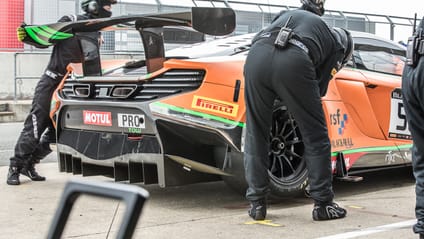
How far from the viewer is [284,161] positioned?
5266 mm

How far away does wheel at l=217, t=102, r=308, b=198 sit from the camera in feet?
16.7

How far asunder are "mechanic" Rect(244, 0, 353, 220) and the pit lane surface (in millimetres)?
225

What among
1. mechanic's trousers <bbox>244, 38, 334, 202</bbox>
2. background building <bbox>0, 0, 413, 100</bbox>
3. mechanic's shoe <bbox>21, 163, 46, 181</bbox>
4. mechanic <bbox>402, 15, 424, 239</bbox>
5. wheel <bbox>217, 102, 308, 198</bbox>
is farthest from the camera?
background building <bbox>0, 0, 413, 100</bbox>

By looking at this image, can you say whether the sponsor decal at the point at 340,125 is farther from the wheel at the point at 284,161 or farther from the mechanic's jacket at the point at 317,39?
the mechanic's jacket at the point at 317,39

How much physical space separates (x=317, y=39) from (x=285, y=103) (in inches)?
19.2

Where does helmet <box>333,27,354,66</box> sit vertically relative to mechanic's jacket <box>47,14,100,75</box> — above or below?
above

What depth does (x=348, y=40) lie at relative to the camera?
193 inches

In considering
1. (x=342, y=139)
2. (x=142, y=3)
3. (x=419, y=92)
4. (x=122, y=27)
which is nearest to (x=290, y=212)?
(x=342, y=139)

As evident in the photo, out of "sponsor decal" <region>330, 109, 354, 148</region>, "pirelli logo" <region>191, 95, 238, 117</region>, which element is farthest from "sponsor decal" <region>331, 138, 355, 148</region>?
"pirelli logo" <region>191, 95, 238, 117</region>

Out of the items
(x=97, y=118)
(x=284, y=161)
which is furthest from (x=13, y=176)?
(x=284, y=161)

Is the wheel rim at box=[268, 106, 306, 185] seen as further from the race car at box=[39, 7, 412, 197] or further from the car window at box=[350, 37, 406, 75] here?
the car window at box=[350, 37, 406, 75]

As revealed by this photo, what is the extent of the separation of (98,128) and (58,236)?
11.7 feet

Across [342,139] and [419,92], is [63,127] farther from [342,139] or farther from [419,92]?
[419,92]

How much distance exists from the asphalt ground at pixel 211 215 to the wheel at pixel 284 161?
164mm
